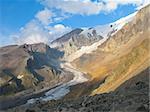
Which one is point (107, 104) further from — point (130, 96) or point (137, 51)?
point (137, 51)

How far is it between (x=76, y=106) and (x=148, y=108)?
953 centimetres

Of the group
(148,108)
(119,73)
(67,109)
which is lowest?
(148,108)

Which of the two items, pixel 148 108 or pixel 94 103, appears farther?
pixel 94 103

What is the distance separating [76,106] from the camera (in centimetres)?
3981

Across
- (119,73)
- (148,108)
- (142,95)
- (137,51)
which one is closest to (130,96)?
(142,95)

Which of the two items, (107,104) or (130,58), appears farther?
(130,58)

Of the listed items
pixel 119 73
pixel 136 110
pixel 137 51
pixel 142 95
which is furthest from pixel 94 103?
pixel 137 51

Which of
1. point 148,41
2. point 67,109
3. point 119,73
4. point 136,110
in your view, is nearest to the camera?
point 136,110

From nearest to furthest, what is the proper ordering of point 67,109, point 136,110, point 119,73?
point 136,110 < point 67,109 < point 119,73

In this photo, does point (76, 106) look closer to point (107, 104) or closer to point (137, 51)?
point (107, 104)

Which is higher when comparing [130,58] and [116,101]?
[130,58]

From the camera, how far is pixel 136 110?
31766 mm

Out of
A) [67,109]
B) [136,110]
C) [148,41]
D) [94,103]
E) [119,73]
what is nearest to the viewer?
[136,110]

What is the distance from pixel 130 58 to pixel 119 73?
13.1m
